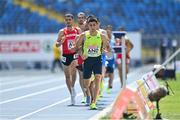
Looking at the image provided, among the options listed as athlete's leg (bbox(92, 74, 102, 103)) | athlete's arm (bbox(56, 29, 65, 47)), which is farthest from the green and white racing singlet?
athlete's arm (bbox(56, 29, 65, 47))

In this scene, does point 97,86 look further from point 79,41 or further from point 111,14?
point 111,14

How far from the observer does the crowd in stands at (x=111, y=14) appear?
5372cm

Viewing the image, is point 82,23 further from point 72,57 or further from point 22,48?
point 22,48

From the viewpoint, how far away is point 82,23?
18.8m

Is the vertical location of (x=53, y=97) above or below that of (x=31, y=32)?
below

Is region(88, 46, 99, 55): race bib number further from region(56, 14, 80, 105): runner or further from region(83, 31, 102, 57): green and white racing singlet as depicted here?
region(56, 14, 80, 105): runner

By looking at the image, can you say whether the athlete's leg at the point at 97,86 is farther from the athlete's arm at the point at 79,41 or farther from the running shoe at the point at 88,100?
the running shoe at the point at 88,100

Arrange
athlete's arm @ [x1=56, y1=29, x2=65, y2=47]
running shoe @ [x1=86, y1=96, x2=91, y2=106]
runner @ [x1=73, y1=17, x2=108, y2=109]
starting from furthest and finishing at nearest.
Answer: athlete's arm @ [x1=56, y1=29, x2=65, y2=47], running shoe @ [x1=86, y1=96, x2=91, y2=106], runner @ [x1=73, y1=17, x2=108, y2=109]

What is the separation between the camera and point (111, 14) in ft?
177

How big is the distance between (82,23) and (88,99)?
2.06m

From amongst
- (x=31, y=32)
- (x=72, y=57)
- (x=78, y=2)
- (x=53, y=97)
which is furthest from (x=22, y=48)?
(x=72, y=57)

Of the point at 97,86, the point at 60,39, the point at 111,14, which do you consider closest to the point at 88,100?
the point at 97,86

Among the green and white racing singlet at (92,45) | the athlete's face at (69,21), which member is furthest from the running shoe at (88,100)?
the athlete's face at (69,21)

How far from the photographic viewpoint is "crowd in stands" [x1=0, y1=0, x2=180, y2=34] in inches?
2115
